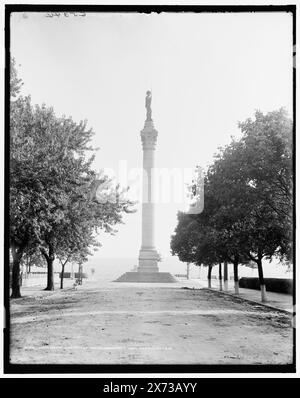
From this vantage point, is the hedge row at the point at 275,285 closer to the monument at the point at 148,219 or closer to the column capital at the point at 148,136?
the monument at the point at 148,219

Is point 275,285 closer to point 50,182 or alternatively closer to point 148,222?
point 148,222

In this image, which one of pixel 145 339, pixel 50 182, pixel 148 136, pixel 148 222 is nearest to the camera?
pixel 145 339

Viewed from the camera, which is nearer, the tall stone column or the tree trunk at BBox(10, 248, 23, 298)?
the tree trunk at BBox(10, 248, 23, 298)

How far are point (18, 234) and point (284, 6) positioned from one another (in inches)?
727

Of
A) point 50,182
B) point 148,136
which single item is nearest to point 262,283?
point 50,182

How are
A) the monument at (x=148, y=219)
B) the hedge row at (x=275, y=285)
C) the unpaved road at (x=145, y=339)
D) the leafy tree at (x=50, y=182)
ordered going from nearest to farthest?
1. the unpaved road at (x=145, y=339)
2. the leafy tree at (x=50, y=182)
3. the hedge row at (x=275, y=285)
4. the monument at (x=148, y=219)

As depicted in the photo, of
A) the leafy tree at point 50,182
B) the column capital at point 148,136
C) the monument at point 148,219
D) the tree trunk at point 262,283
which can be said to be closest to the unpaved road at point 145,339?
the leafy tree at point 50,182

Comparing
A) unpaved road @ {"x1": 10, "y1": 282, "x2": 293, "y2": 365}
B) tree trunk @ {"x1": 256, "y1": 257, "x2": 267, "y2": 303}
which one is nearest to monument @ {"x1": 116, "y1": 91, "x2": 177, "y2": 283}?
tree trunk @ {"x1": 256, "y1": 257, "x2": 267, "y2": 303}

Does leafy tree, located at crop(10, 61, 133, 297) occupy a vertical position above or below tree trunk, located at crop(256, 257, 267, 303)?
above

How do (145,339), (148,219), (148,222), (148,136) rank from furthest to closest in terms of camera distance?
(148,219)
(148,222)
(148,136)
(145,339)

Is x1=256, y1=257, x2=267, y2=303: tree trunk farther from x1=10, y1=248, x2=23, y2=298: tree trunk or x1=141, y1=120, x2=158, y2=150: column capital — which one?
x1=141, y1=120, x2=158, y2=150: column capital

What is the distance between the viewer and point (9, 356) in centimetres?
1052
